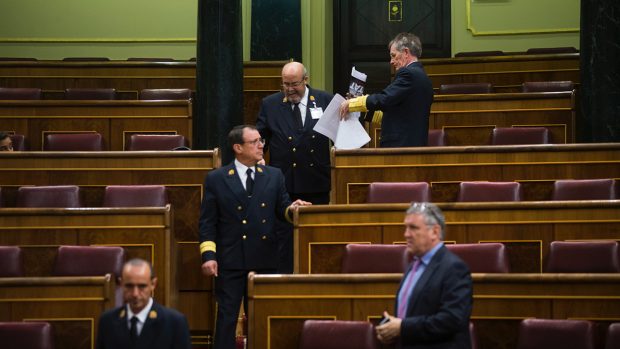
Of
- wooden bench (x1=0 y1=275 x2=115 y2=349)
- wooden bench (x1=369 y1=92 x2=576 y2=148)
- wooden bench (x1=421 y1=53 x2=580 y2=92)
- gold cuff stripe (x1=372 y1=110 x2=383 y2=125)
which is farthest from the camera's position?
wooden bench (x1=421 y1=53 x2=580 y2=92)

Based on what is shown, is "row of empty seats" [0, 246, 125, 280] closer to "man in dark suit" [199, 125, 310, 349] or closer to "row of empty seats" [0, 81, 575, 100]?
"man in dark suit" [199, 125, 310, 349]

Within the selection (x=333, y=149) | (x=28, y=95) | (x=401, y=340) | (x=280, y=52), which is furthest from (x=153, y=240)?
(x=280, y=52)

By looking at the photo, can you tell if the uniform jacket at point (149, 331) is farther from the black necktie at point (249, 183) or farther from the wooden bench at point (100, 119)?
the wooden bench at point (100, 119)

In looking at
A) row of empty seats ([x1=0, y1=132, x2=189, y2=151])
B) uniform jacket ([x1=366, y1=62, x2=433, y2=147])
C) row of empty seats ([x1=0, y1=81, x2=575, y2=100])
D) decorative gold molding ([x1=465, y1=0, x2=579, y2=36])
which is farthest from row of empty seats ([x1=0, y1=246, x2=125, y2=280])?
decorative gold molding ([x1=465, y1=0, x2=579, y2=36])

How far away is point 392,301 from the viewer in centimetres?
395

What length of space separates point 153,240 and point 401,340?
5.51ft

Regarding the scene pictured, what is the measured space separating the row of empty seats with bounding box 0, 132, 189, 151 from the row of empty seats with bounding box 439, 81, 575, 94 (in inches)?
82.1

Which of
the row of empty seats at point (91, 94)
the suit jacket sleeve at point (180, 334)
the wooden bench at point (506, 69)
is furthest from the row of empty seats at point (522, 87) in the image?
the suit jacket sleeve at point (180, 334)

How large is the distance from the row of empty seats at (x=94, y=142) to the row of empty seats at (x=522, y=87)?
2086 mm

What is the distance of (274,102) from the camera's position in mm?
5465

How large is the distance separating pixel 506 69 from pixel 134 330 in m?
5.11

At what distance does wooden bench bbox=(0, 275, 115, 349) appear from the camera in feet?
13.3

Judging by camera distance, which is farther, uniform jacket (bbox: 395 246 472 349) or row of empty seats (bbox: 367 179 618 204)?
row of empty seats (bbox: 367 179 618 204)

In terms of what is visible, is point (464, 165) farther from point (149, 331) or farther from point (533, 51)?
point (533, 51)
